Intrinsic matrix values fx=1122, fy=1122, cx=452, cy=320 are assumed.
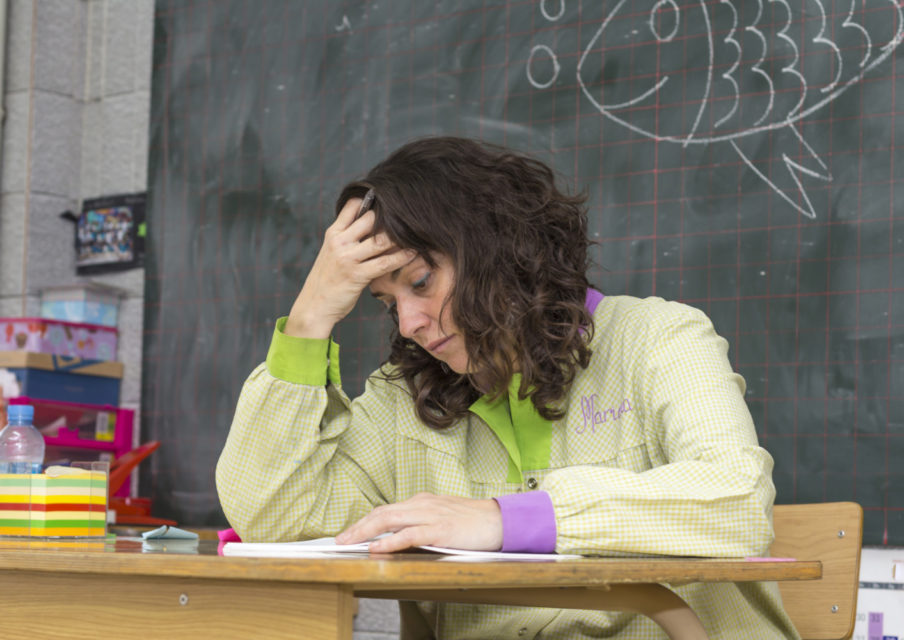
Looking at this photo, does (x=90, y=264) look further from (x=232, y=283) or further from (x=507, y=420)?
(x=507, y=420)

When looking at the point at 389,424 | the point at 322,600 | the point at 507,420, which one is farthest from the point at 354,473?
the point at 322,600

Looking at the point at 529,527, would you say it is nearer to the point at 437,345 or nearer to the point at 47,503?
the point at 437,345

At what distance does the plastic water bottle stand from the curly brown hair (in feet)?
1.76

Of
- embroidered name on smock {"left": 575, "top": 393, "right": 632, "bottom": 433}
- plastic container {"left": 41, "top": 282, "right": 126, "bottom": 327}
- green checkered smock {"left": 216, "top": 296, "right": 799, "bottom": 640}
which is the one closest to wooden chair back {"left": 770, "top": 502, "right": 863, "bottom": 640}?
green checkered smock {"left": 216, "top": 296, "right": 799, "bottom": 640}

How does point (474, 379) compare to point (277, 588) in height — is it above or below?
above

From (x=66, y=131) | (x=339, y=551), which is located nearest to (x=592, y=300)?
(x=339, y=551)

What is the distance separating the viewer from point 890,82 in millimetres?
2137

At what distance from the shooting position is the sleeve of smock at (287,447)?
5.08ft

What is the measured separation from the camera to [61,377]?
9.72 feet

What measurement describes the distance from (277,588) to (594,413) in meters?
0.76

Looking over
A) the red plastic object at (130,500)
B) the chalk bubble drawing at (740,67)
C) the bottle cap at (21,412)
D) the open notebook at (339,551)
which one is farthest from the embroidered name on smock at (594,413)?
the red plastic object at (130,500)

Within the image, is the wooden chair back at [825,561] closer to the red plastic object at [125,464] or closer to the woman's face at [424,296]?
the woman's face at [424,296]

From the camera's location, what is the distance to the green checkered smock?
1171 mm

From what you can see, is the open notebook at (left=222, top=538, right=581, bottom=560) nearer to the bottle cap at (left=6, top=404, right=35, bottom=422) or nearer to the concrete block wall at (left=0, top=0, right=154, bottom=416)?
the bottle cap at (left=6, top=404, right=35, bottom=422)
